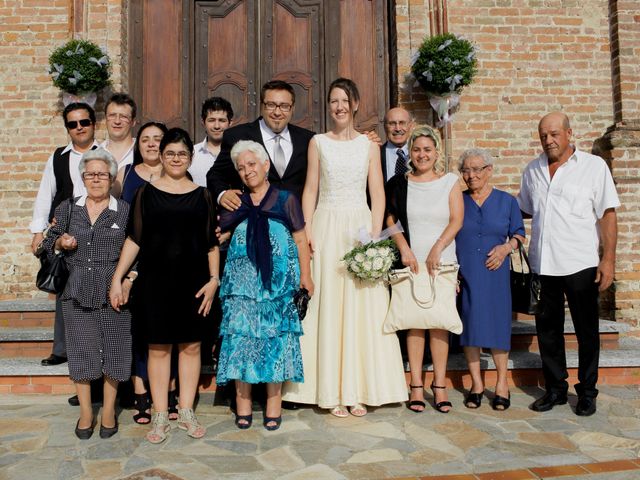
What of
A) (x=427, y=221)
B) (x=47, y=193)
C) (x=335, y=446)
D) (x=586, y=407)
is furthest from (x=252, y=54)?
(x=586, y=407)

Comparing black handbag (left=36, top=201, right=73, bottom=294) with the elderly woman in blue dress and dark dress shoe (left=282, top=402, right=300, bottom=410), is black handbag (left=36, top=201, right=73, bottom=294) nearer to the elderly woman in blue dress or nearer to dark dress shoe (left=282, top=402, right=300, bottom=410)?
dark dress shoe (left=282, top=402, right=300, bottom=410)

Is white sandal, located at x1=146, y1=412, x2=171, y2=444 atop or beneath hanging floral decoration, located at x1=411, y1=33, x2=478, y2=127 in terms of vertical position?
beneath

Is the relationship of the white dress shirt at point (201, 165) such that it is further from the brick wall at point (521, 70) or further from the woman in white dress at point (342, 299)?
the brick wall at point (521, 70)

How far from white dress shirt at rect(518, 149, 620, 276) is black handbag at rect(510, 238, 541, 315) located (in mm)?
110

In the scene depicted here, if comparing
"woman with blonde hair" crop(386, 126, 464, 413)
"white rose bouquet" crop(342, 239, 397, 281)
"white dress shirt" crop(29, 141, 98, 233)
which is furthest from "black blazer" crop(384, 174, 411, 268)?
"white dress shirt" crop(29, 141, 98, 233)

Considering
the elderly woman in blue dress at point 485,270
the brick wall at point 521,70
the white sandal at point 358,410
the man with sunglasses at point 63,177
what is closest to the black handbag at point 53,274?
the man with sunglasses at point 63,177

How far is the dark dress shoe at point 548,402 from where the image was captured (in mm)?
4188

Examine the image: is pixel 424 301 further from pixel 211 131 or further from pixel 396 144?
pixel 211 131

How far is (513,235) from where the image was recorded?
14.1 ft

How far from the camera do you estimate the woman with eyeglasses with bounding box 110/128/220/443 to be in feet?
11.8

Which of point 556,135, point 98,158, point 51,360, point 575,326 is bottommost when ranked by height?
point 51,360

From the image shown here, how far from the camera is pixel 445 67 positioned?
6344mm

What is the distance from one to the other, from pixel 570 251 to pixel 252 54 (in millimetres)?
4695

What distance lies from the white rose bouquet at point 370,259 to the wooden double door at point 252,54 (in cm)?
349
